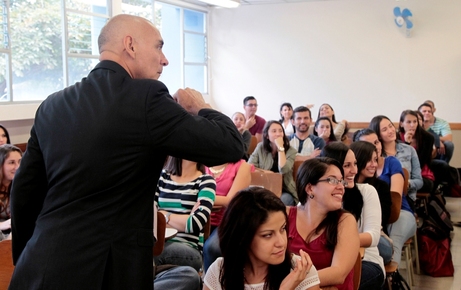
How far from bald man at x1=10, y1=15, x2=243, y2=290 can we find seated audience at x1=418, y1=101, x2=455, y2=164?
255 inches

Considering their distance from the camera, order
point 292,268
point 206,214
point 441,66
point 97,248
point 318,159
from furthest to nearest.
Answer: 1. point 441,66
2. point 206,214
3. point 318,159
4. point 292,268
5. point 97,248

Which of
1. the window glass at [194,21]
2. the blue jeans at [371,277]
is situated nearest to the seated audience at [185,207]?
the blue jeans at [371,277]

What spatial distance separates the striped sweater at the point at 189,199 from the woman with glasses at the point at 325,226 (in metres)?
0.65

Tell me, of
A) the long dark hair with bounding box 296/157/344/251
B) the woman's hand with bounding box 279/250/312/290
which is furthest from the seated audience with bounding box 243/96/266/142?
the woman's hand with bounding box 279/250/312/290

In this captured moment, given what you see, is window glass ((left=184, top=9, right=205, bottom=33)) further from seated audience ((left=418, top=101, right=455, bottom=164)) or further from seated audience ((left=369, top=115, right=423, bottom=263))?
seated audience ((left=369, top=115, right=423, bottom=263))

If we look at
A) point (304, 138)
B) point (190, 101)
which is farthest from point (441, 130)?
point (190, 101)

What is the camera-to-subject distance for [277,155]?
5.20m

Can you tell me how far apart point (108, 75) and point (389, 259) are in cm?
228

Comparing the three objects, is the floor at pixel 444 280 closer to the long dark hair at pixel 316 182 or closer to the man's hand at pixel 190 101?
the long dark hair at pixel 316 182

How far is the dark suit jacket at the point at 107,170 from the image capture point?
4.15ft

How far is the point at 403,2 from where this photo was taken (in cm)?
865

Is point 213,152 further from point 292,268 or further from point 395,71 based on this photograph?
point 395,71

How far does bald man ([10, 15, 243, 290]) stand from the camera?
127 centimetres

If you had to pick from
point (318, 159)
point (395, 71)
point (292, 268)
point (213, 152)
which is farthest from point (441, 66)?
point (213, 152)
